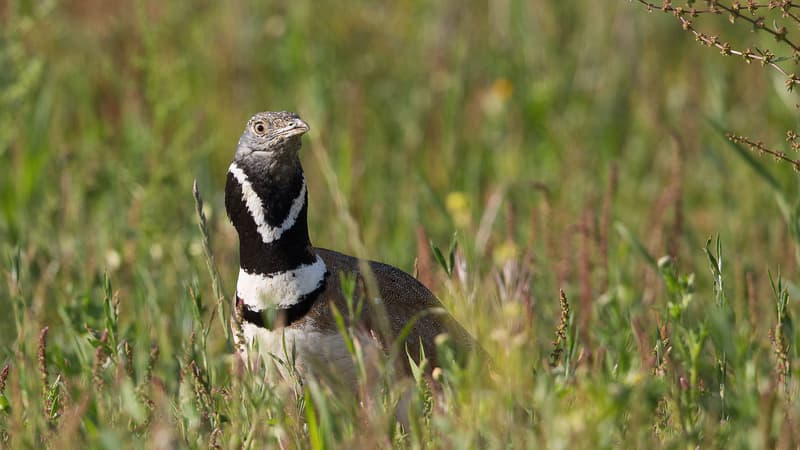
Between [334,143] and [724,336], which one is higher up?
[724,336]

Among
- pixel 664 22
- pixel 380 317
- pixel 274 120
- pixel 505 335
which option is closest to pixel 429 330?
pixel 380 317

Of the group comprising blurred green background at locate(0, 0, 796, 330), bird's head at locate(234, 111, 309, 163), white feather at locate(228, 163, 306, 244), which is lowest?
blurred green background at locate(0, 0, 796, 330)

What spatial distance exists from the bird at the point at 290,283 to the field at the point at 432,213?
18 cm

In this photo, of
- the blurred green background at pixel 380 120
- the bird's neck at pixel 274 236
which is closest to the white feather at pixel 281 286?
the bird's neck at pixel 274 236

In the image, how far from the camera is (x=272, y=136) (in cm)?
391

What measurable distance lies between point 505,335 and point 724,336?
0.62 metres

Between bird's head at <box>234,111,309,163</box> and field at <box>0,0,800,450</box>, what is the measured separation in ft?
1.25

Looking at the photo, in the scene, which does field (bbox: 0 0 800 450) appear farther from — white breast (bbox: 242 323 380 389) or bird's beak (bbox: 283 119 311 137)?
bird's beak (bbox: 283 119 311 137)

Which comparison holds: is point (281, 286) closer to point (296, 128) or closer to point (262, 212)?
point (262, 212)

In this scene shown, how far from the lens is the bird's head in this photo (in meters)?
3.89

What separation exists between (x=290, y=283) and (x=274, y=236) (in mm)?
172

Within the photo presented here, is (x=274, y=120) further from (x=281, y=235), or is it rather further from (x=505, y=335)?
(x=505, y=335)

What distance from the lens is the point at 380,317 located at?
3727mm

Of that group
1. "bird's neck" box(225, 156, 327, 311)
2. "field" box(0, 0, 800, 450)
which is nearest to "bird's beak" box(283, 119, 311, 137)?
"bird's neck" box(225, 156, 327, 311)
